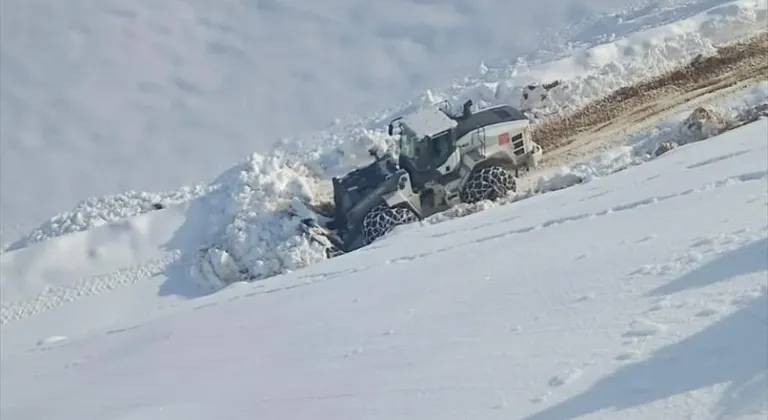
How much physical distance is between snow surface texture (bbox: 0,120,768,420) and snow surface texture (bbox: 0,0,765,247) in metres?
3.45

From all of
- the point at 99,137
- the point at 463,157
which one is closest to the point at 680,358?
the point at 463,157

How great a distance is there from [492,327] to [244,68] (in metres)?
12.2

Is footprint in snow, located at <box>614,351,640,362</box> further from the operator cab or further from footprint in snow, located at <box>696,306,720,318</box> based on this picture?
the operator cab

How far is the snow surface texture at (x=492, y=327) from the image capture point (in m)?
7.47

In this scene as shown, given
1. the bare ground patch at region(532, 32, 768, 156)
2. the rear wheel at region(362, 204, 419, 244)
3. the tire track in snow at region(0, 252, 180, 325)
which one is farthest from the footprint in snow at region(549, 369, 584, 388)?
the tire track in snow at region(0, 252, 180, 325)

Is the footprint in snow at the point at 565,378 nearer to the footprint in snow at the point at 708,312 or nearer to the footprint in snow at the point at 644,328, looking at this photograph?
the footprint in snow at the point at 644,328

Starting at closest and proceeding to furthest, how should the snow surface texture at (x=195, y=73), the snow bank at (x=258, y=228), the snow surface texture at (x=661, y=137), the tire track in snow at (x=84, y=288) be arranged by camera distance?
1. the snow surface texture at (x=661, y=137)
2. the snow bank at (x=258, y=228)
3. the tire track in snow at (x=84, y=288)
4. the snow surface texture at (x=195, y=73)

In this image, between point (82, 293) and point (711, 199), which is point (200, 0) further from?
point (711, 199)

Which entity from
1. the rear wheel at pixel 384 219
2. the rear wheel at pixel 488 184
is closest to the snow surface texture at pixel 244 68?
the rear wheel at pixel 488 184

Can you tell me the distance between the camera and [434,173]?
13.7m

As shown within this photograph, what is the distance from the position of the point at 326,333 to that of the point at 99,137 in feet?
32.4

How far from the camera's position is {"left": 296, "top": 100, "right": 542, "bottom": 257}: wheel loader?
13688 millimetres

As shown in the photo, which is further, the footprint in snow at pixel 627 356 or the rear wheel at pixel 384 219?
the rear wheel at pixel 384 219

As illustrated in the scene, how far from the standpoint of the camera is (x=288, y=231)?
1434 centimetres
